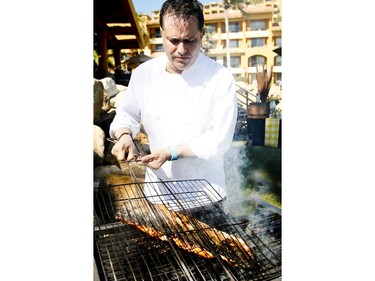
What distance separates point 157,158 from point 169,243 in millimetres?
568

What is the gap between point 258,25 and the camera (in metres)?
2.67

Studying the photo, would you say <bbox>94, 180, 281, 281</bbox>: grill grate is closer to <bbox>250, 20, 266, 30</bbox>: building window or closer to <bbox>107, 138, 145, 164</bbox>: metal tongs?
<bbox>107, 138, 145, 164</bbox>: metal tongs

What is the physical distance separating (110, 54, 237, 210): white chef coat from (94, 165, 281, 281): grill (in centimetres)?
9

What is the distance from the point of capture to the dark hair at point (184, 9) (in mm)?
2488

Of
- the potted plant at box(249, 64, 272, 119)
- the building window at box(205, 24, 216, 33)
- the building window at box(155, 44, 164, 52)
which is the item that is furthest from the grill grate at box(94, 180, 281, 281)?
the building window at box(205, 24, 216, 33)

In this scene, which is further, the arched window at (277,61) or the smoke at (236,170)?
the arched window at (277,61)

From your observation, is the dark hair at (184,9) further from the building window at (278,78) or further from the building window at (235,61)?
the building window at (278,78)

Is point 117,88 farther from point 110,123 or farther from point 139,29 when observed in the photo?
point 139,29

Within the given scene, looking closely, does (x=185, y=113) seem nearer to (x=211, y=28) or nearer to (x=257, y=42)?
(x=211, y=28)

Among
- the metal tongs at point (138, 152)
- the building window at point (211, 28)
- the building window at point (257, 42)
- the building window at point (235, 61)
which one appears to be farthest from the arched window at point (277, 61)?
the metal tongs at point (138, 152)

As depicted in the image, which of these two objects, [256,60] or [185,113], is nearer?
[185,113]

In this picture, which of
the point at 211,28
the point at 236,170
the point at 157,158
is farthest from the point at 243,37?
the point at 157,158

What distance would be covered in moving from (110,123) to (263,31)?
1.23 m

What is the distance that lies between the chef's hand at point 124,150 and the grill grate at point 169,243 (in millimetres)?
192
